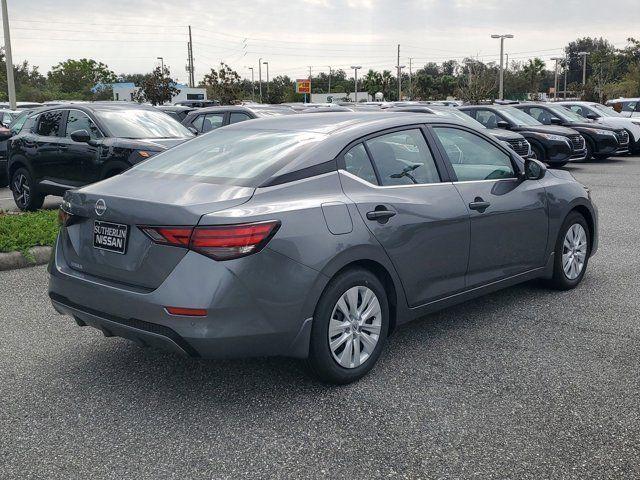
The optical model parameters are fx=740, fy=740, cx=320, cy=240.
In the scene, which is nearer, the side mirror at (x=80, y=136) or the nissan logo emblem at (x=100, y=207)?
the nissan logo emblem at (x=100, y=207)

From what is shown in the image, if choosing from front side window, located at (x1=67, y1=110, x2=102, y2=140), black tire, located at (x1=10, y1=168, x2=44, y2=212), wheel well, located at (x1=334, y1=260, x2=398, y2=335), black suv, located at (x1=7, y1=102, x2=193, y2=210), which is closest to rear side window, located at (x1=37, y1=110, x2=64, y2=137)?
black suv, located at (x1=7, y1=102, x2=193, y2=210)

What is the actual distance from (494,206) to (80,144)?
23.1 ft

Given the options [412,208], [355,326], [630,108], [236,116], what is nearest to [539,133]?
[236,116]

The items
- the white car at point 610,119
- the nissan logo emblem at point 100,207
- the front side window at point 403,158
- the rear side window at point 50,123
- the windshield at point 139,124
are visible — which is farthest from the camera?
the white car at point 610,119

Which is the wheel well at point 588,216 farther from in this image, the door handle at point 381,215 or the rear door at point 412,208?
the door handle at point 381,215

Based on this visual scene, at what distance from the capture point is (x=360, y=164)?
15.2 ft

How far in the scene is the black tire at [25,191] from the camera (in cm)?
1127

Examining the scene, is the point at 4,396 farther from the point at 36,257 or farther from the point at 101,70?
the point at 101,70

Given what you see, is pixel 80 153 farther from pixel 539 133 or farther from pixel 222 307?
pixel 539 133

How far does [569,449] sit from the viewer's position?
3.56 m

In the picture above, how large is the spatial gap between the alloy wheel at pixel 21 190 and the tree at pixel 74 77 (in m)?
101

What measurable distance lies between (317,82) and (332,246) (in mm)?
137080

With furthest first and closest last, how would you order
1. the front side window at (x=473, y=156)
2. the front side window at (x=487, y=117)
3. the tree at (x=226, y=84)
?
1. the tree at (x=226, y=84)
2. the front side window at (x=487, y=117)
3. the front side window at (x=473, y=156)

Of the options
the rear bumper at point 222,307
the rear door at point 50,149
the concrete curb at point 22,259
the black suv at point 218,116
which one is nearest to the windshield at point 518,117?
the black suv at point 218,116
